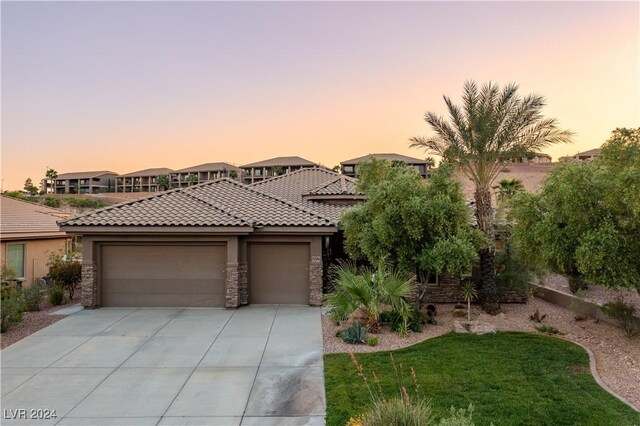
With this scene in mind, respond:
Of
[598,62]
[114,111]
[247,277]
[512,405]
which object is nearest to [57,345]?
[247,277]

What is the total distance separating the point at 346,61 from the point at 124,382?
1707 centimetres

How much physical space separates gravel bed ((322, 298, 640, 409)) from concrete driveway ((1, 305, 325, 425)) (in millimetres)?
1602

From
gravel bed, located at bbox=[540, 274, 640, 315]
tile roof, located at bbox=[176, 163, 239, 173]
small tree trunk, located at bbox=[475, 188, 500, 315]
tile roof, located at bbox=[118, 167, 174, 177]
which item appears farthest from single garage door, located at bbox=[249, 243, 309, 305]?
tile roof, located at bbox=[118, 167, 174, 177]

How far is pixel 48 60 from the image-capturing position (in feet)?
56.9

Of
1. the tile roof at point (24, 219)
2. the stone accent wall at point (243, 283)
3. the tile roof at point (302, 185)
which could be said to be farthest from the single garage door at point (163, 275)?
the tile roof at point (302, 185)

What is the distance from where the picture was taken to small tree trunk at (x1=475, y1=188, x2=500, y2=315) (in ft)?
37.4

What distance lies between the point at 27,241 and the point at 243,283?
35.8 feet

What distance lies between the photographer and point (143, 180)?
324ft

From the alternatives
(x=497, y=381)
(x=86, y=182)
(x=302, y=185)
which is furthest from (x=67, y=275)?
(x=86, y=182)

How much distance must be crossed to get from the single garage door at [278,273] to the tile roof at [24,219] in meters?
8.70

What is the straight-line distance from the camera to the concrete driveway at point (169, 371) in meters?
5.85

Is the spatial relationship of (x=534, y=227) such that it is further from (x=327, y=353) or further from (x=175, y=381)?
(x=175, y=381)

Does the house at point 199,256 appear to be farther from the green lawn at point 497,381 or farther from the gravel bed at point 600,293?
the gravel bed at point 600,293

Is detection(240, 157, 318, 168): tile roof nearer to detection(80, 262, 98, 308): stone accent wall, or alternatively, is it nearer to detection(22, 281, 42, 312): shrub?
detection(80, 262, 98, 308): stone accent wall
